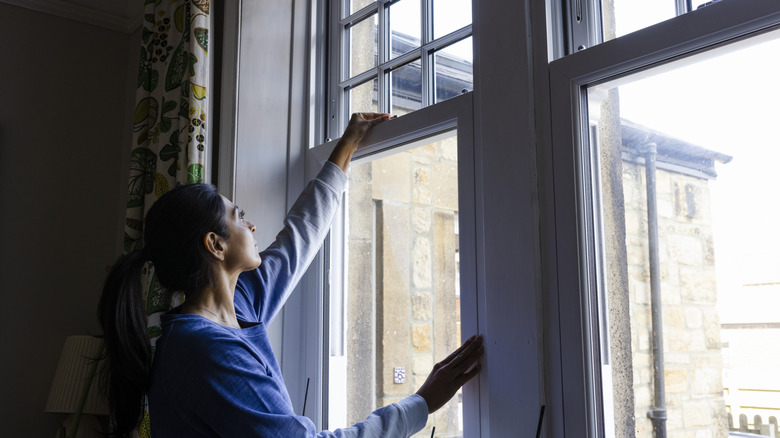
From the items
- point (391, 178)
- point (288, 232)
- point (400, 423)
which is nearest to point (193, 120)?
point (288, 232)

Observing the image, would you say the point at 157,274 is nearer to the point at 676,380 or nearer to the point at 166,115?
the point at 166,115

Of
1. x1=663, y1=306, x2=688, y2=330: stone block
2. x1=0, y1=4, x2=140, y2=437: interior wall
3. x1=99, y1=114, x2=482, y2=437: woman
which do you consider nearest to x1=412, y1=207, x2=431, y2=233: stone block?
x1=99, y1=114, x2=482, y2=437: woman

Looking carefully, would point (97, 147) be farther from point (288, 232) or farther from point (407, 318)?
point (407, 318)

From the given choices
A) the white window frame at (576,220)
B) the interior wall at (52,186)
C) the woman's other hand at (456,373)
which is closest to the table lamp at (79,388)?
the interior wall at (52,186)

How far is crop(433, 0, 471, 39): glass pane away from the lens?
158 centimetres

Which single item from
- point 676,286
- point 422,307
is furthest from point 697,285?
point 422,307

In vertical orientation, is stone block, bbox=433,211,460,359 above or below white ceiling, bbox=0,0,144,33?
below

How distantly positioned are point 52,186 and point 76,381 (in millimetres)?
859

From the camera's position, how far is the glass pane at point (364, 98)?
74.2 inches

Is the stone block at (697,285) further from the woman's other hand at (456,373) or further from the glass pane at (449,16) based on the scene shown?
the glass pane at (449,16)

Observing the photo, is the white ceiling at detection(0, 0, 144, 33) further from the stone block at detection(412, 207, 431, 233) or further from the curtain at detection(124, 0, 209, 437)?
the stone block at detection(412, 207, 431, 233)

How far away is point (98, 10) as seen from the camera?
2742 mm

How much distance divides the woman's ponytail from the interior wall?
4.53ft

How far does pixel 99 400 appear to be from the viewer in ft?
7.26
